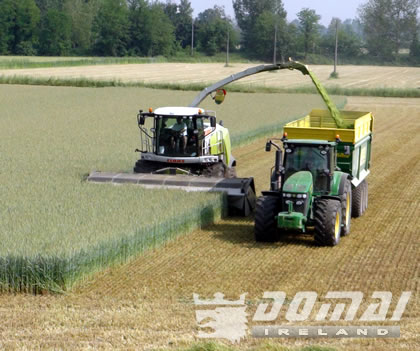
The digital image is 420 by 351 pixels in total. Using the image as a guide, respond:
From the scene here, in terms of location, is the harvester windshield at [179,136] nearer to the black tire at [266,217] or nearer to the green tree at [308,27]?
the black tire at [266,217]

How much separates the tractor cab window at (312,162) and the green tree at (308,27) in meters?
81.0

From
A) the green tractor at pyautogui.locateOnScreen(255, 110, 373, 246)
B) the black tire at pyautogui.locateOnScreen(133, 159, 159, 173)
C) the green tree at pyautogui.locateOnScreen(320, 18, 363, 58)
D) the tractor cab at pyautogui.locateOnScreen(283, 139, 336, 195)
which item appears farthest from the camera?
the green tree at pyautogui.locateOnScreen(320, 18, 363, 58)

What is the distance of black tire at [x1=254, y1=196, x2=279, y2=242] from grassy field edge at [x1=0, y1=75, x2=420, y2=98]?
38.0m

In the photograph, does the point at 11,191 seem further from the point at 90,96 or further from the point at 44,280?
the point at 90,96

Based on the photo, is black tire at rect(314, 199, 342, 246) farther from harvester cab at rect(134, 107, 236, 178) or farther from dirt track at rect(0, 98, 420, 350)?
harvester cab at rect(134, 107, 236, 178)

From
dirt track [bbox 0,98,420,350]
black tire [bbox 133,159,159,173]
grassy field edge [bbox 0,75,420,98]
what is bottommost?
Answer: dirt track [bbox 0,98,420,350]

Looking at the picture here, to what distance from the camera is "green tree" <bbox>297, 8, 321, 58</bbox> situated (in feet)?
311

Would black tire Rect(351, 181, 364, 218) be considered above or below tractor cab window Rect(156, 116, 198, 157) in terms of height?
below

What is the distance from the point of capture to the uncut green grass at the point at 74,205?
11023 millimetres

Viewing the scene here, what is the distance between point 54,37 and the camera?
108438 mm

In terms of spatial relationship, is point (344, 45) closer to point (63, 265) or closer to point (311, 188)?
point (311, 188)

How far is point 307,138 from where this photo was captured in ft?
48.8

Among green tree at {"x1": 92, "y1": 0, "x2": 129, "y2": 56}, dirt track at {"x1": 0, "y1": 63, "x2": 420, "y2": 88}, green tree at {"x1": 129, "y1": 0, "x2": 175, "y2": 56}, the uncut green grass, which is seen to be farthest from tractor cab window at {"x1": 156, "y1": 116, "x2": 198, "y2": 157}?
green tree at {"x1": 129, "y1": 0, "x2": 175, "y2": 56}

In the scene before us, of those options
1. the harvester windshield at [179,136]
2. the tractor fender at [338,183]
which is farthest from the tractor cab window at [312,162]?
the harvester windshield at [179,136]
